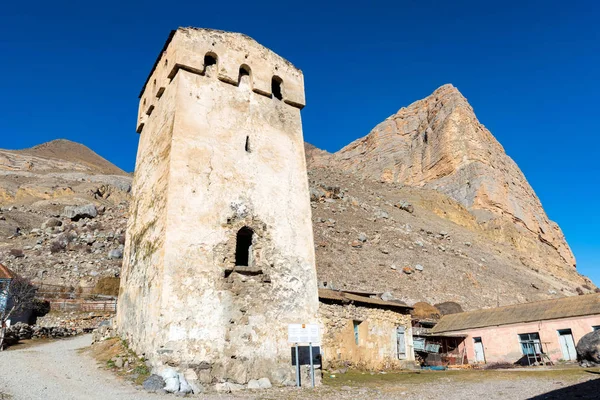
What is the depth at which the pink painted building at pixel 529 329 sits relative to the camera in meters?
19.2

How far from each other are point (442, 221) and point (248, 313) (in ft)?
139

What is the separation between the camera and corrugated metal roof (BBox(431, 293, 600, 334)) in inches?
771

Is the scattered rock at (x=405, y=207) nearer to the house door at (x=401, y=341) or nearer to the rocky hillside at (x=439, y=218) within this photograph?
the rocky hillside at (x=439, y=218)

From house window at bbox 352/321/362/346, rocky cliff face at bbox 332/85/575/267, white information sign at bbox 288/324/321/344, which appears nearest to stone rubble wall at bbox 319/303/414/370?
house window at bbox 352/321/362/346

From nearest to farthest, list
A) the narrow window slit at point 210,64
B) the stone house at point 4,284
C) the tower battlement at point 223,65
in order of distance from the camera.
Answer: the tower battlement at point 223,65, the narrow window slit at point 210,64, the stone house at point 4,284

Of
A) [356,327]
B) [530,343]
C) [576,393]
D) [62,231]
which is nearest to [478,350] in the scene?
[530,343]

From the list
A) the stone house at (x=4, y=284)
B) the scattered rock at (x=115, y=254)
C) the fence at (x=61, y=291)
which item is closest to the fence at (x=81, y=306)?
the fence at (x=61, y=291)

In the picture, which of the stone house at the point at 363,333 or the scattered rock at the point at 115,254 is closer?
the stone house at the point at 363,333

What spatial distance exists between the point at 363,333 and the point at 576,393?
7287 millimetres

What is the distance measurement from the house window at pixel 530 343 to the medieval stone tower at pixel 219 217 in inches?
568

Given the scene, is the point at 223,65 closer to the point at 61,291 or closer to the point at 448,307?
the point at 61,291

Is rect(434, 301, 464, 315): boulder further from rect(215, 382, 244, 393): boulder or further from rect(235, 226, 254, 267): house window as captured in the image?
rect(215, 382, 244, 393): boulder

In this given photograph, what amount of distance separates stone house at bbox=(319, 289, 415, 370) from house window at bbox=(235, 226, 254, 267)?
11.6ft

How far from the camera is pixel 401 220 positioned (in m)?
41.2
